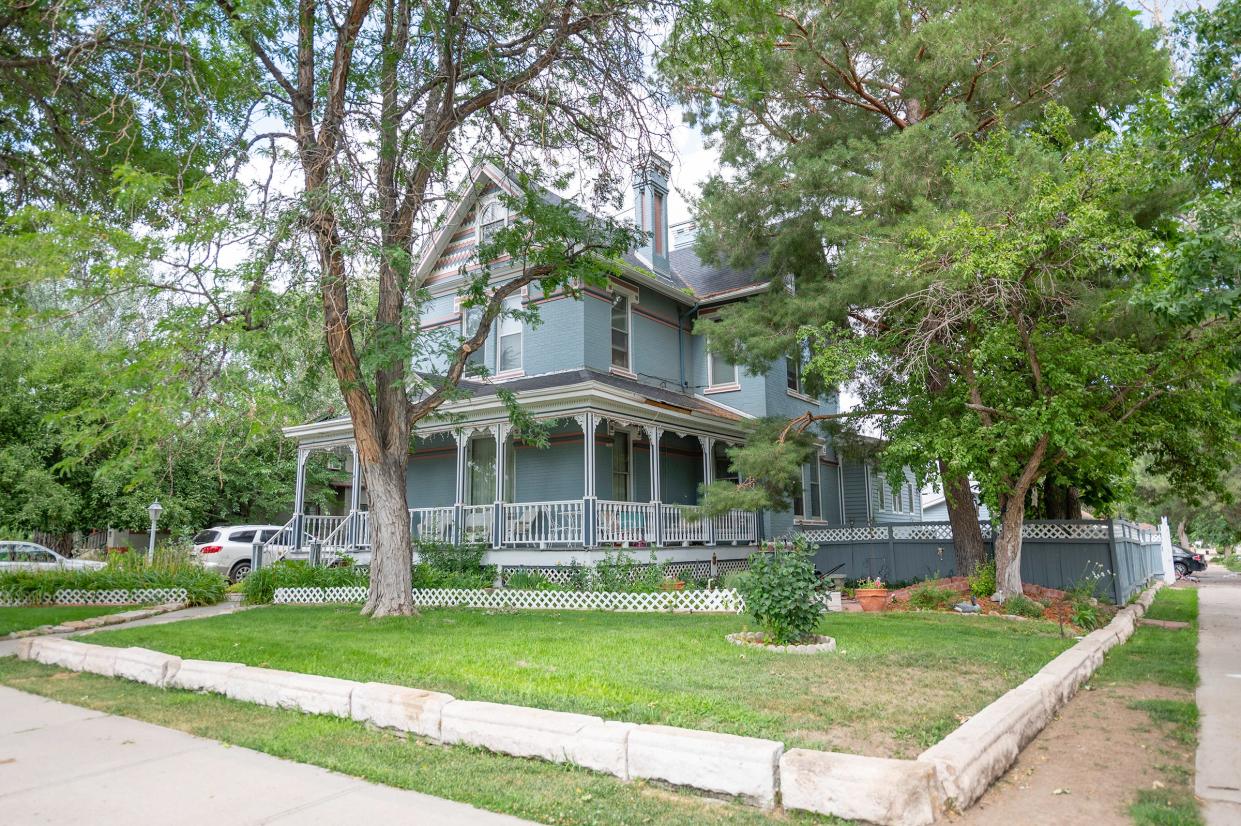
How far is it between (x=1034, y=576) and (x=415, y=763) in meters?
14.5

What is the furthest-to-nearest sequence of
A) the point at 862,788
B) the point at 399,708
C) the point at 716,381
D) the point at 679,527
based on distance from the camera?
the point at 716,381, the point at 679,527, the point at 399,708, the point at 862,788

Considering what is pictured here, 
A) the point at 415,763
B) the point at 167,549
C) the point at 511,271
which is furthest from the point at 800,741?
the point at 167,549

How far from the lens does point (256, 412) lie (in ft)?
31.9

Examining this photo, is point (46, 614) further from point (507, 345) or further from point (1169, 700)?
point (1169, 700)

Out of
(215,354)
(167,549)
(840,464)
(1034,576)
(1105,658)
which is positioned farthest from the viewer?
(840,464)

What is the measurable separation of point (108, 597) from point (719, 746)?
1606 centimetres

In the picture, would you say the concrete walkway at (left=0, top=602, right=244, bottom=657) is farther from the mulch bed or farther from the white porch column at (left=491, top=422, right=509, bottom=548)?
the mulch bed

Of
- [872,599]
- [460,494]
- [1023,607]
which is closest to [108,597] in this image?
[460,494]

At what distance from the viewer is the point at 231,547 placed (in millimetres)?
22938

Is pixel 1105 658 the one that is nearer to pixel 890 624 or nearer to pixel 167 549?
Answer: pixel 890 624

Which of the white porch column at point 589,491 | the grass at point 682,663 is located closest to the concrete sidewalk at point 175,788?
the grass at point 682,663

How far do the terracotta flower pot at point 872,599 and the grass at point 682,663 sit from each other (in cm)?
131

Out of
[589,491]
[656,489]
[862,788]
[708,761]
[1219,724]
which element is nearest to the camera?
[862,788]

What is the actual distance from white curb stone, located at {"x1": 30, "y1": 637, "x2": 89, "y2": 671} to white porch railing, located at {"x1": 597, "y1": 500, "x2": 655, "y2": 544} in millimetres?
8550
